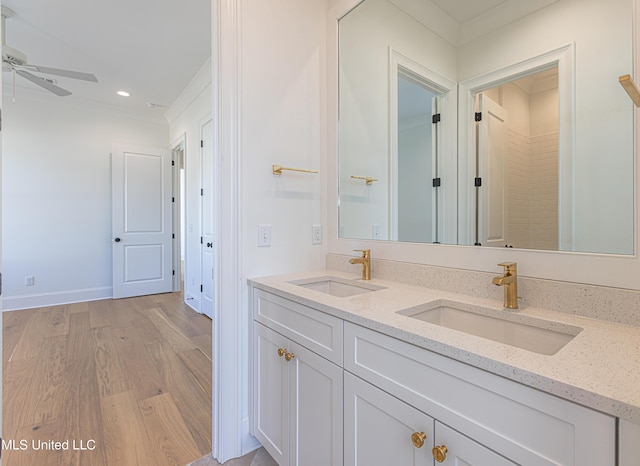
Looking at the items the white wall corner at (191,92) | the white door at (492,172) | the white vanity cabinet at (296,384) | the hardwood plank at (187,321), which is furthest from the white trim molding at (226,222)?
the white wall corner at (191,92)

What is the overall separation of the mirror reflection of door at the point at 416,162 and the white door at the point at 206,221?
2.62 m

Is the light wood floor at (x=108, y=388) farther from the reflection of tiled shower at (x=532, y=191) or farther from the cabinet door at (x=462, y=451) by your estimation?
the reflection of tiled shower at (x=532, y=191)

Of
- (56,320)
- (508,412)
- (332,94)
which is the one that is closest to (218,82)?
(332,94)

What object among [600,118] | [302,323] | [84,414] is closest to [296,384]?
[302,323]

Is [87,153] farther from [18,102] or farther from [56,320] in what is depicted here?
[56,320]

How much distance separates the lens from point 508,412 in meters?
0.64

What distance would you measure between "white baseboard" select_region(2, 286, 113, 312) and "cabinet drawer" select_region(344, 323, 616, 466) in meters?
4.98

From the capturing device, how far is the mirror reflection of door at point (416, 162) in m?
1.47

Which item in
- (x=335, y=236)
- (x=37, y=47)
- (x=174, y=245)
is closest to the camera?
(x=335, y=236)

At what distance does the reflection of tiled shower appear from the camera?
41.7 inches

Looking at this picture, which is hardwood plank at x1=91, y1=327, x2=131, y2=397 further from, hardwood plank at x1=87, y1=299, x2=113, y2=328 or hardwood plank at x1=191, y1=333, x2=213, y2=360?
hardwood plank at x1=191, y1=333, x2=213, y2=360

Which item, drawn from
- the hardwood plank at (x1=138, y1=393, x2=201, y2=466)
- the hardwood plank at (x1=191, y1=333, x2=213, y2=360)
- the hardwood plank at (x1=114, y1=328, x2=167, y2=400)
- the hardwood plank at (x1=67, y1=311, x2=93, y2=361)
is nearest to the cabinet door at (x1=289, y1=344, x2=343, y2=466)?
the hardwood plank at (x1=138, y1=393, x2=201, y2=466)

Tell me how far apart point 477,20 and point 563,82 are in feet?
1.60

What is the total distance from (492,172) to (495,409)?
0.92 meters
